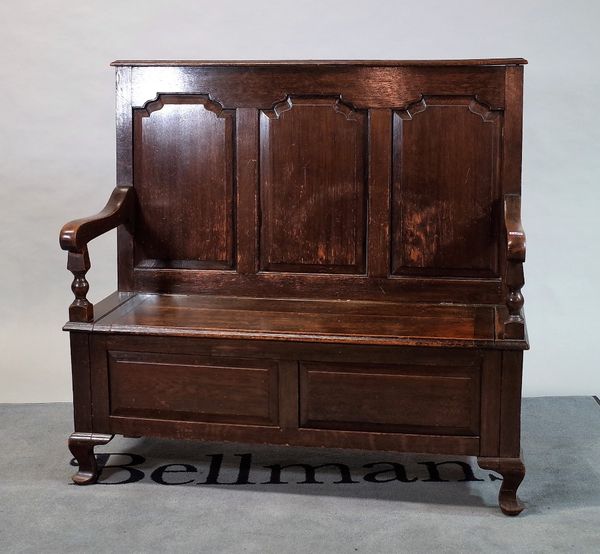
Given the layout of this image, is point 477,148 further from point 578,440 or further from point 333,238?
point 578,440

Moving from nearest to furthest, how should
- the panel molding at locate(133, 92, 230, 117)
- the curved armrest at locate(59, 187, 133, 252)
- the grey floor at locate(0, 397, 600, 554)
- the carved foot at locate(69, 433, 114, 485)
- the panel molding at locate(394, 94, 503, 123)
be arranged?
the grey floor at locate(0, 397, 600, 554) < the curved armrest at locate(59, 187, 133, 252) < the carved foot at locate(69, 433, 114, 485) < the panel molding at locate(394, 94, 503, 123) < the panel molding at locate(133, 92, 230, 117)

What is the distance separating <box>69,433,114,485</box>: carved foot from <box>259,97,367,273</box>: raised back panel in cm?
92

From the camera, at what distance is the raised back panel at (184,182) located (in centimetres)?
429

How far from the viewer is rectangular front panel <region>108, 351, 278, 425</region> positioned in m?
3.85

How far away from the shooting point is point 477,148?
413 cm

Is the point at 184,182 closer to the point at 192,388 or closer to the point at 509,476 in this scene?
the point at 192,388

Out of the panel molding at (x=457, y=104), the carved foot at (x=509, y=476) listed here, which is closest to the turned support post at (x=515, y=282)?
the carved foot at (x=509, y=476)

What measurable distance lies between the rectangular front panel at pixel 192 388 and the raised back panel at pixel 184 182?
1.84 feet

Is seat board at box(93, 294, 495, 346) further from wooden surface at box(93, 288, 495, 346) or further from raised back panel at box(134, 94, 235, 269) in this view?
raised back panel at box(134, 94, 235, 269)

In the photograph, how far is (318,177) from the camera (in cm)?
424

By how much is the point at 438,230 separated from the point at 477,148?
322mm

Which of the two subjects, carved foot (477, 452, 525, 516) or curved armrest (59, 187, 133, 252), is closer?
carved foot (477, 452, 525, 516)

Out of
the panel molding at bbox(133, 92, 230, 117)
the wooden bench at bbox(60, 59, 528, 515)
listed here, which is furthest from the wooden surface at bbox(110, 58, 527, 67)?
the panel molding at bbox(133, 92, 230, 117)

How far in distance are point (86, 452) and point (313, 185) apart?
4.09 ft
